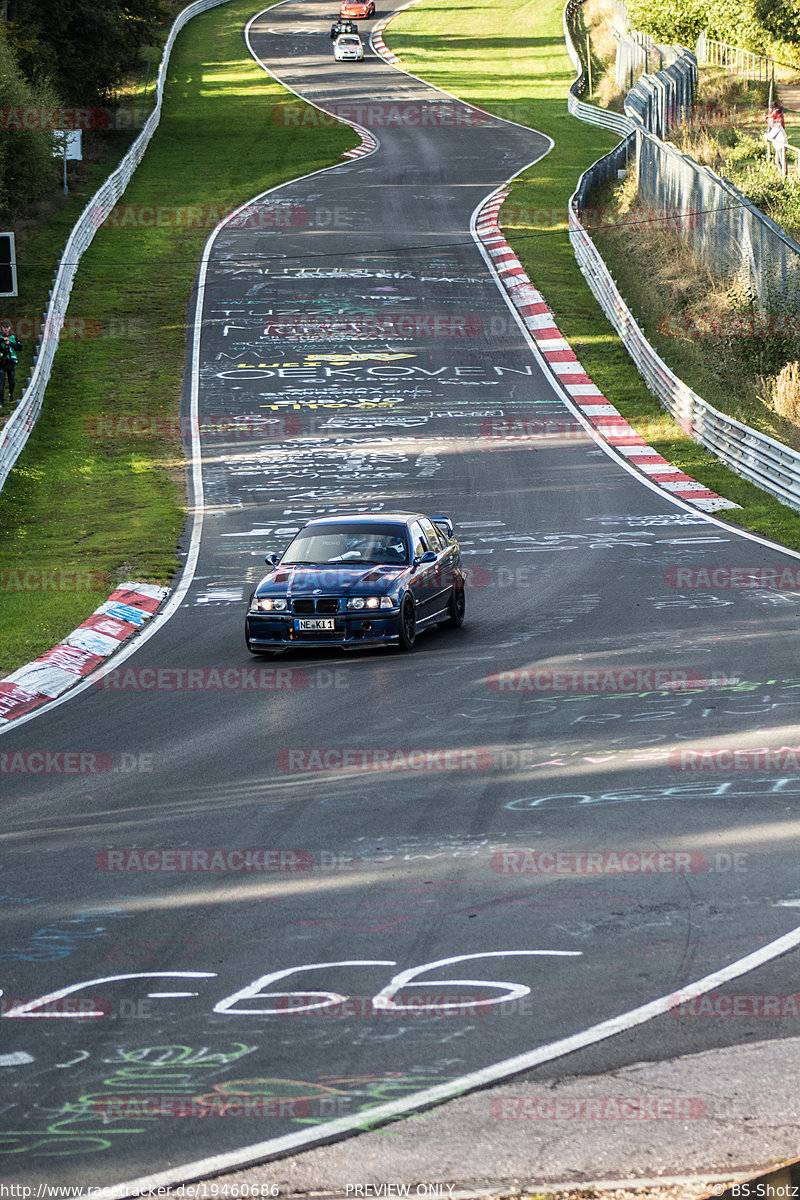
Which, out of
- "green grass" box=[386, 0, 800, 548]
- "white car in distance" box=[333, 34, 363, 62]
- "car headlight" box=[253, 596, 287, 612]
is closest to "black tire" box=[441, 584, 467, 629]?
"car headlight" box=[253, 596, 287, 612]

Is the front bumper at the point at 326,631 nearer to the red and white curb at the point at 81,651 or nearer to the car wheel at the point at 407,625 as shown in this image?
the car wheel at the point at 407,625

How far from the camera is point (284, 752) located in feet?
37.5

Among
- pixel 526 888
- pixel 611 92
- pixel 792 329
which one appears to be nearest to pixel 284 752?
pixel 526 888

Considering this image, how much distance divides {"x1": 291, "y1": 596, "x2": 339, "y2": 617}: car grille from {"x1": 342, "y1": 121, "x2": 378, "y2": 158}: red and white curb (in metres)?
47.9

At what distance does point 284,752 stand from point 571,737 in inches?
91.4

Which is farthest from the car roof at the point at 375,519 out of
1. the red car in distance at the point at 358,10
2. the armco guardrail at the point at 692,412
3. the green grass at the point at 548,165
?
the red car in distance at the point at 358,10

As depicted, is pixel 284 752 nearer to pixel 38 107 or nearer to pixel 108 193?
pixel 38 107

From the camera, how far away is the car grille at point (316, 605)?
15516 millimetres

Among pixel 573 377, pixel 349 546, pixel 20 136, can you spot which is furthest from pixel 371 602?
pixel 20 136

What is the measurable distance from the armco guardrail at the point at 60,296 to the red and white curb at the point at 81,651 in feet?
26.3

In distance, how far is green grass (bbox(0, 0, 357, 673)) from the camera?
20.9 m

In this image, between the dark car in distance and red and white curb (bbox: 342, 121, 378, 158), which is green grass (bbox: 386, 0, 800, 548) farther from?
red and white curb (bbox: 342, 121, 378, 158)

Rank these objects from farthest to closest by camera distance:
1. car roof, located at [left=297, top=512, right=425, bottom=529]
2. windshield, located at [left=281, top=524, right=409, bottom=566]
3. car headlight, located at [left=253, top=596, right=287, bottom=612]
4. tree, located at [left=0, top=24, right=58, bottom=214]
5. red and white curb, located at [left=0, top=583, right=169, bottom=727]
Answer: tree, located at [left=0, top=24, right=58, bottom=214], car roof, located at [left=297, top=512, right=425, bottom=529], windshield, located at [left=281, top=524, right=409, bottom=566], car headlight, located at [left=253, top=596, right=287, bottom=612], red and white curb, located at [left=0, top=583, right=169, bottom=727]

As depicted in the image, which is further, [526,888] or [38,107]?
[38,107]
